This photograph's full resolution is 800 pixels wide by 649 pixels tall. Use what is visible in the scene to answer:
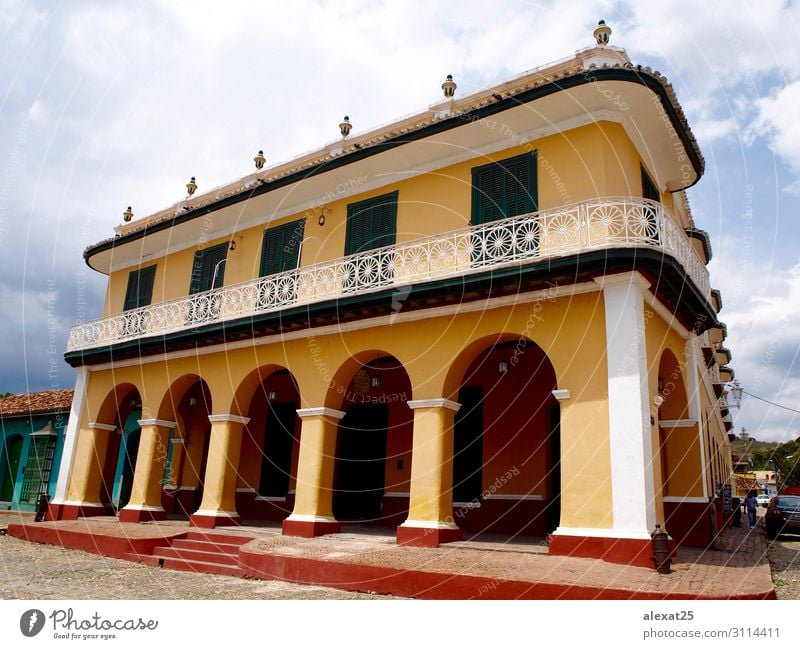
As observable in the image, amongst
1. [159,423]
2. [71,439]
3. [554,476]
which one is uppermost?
[159,423]

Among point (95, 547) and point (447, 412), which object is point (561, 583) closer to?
point (447, 412)

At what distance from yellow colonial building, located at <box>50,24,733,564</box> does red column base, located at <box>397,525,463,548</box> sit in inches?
1.9

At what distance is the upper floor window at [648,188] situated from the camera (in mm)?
11574

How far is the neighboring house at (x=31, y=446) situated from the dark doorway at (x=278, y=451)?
952 centimetres

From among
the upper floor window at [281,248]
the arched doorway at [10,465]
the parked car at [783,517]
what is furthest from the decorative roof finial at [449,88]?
the arched doorway at [10,465]

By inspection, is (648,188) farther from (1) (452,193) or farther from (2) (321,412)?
(2) (321,412)

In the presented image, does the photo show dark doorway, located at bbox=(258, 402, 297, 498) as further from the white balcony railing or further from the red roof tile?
the red roof tile

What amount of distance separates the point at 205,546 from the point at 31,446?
15353 mm

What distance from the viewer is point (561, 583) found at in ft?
22.9

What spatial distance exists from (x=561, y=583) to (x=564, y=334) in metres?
4.04

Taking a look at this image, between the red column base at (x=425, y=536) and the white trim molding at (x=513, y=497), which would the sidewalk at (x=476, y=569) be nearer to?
the red column base at (x=425, y=536)

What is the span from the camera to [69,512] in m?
16.3

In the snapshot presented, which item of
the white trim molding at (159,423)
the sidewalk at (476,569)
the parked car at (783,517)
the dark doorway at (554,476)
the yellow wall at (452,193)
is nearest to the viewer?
the sidewalk at (476,569)

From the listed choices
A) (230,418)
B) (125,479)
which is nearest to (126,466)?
(125,479)
